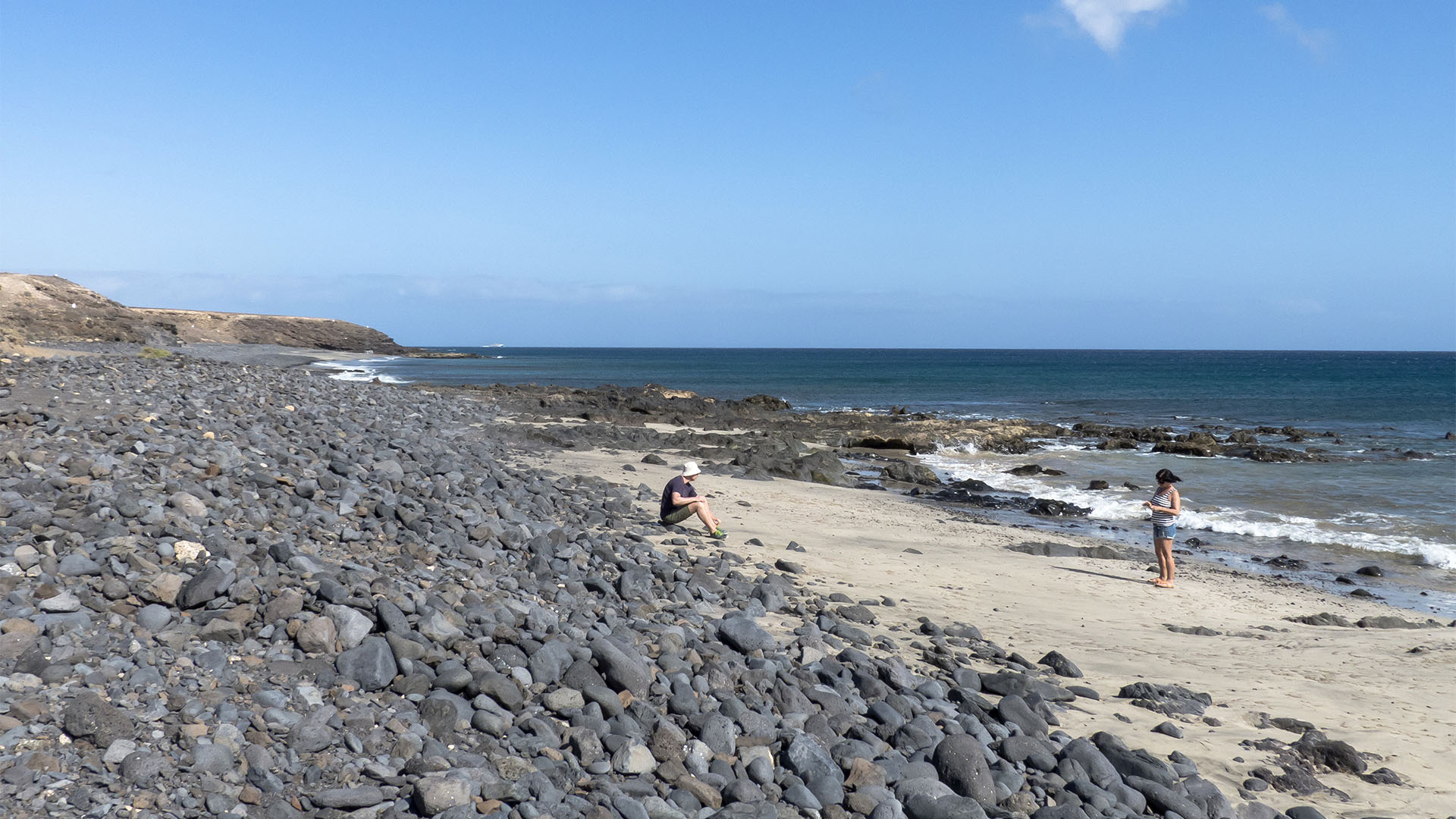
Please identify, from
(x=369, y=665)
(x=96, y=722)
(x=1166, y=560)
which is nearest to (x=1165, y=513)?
(x=1166, y=560)

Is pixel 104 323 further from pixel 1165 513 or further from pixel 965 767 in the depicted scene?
pixel 965 767

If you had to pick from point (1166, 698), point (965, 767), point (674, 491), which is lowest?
point (1166, 698)

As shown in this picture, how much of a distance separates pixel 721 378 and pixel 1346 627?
63672mm

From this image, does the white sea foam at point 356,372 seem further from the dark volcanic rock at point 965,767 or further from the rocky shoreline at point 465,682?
the dark volcanic rock at point 965,767

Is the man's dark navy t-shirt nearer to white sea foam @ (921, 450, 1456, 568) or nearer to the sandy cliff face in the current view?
white sea foam @ (921, 450, 1456, 568)

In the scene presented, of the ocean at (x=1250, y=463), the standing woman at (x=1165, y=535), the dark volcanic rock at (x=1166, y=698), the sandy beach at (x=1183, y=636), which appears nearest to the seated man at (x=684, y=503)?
the sandy beach at (x=1183, y=636)

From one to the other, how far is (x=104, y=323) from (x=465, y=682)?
203 ft

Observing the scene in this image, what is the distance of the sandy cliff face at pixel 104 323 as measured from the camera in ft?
165

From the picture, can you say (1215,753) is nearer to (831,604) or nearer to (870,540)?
(831,604)

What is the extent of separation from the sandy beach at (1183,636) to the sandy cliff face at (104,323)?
36742 millimetres

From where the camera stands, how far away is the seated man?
35.4ft

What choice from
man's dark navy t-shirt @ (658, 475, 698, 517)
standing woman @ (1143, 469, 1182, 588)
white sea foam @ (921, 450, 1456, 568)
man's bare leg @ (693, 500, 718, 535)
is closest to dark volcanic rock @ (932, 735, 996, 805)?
man's bare leg @ (693, 500, 718, 535)

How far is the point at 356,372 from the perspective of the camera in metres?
56.2

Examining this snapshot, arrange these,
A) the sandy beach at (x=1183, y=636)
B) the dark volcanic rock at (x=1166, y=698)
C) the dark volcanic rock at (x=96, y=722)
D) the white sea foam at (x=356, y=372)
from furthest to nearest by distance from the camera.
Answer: the white sea foam at (x=356, y=372)
the dark volcanic rock at (x=1166, y=698)
the sandy beach at (x=1183, y=636)
the dark volcanic rock at (x=96, y=722)
